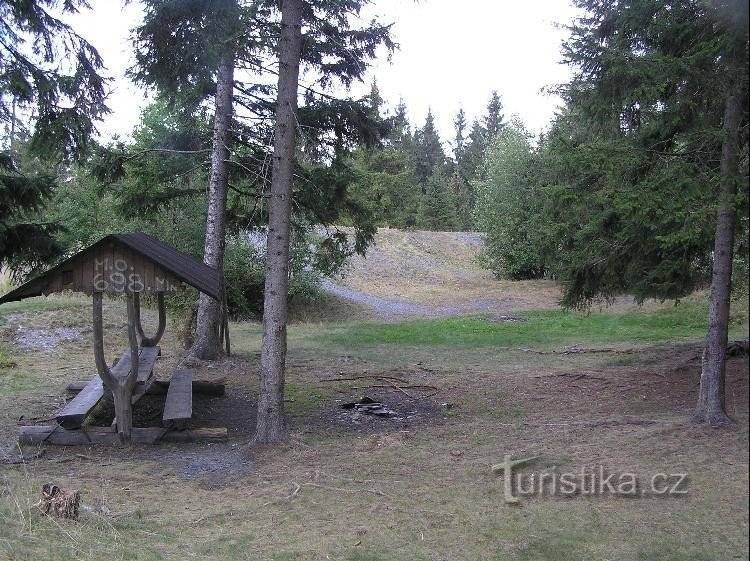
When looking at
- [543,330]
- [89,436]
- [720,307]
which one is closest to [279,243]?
[89,436]

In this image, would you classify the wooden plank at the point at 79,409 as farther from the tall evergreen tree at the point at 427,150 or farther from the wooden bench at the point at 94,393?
the tall evergreen tree at the point at 427,150

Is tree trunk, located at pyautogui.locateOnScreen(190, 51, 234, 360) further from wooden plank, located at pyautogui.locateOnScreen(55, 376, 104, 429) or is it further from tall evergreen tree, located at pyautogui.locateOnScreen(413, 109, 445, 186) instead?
tall evergreen tree, located at pyautogui.locateOnScreen(413, 109, 445, 186)

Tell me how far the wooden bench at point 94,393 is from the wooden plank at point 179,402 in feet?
1.42

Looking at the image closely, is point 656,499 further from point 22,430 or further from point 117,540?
point 22,430

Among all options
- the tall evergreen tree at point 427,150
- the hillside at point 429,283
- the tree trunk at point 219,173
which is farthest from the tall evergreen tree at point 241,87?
the tall evergreen tree at point 427,150

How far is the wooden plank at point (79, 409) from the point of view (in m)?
7.33

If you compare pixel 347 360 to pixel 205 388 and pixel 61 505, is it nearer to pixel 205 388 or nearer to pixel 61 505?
pixel 205 388

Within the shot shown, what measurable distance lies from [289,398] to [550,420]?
4168 mm

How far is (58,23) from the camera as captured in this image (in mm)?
7777

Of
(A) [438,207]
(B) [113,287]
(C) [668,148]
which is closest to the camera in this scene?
(B) [113,287]

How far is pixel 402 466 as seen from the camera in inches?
268

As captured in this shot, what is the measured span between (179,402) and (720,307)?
22.1 feet

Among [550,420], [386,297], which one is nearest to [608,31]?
[550,420]

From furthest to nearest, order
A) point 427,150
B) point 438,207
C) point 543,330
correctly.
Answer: point 427,150 < point 438,207 < point 543,330
